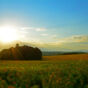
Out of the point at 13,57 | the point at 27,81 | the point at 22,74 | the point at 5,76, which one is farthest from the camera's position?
the point at 13,57

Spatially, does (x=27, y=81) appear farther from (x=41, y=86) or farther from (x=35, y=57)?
(x=35, y=57)

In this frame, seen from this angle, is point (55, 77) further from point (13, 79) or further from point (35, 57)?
point (35, 57)

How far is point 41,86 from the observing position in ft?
18.1

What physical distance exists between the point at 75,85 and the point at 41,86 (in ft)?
2.90

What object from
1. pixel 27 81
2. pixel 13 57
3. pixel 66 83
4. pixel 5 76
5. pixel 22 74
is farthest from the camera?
pixel 13 57

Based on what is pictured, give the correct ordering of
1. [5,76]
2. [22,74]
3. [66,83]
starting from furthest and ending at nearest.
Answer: [5,76]
[22,74]
[66,83]

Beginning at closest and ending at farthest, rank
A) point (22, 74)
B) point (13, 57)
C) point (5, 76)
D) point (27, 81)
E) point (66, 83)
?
point (66, 83) < point (27, 81) < point (22, 74) < point (5, 76) < point (13, 57)

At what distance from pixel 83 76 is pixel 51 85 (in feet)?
3.74

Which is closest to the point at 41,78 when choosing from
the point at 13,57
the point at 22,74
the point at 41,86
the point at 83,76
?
the point at 41,86

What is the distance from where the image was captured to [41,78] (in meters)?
5.57

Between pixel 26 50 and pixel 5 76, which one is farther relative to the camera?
pixel 26 50

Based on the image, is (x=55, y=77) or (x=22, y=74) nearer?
(x=55, y=77)

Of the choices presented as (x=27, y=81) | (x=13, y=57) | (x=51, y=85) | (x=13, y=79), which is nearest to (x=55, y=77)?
(x=51, y=85)

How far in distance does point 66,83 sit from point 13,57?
37.5m
